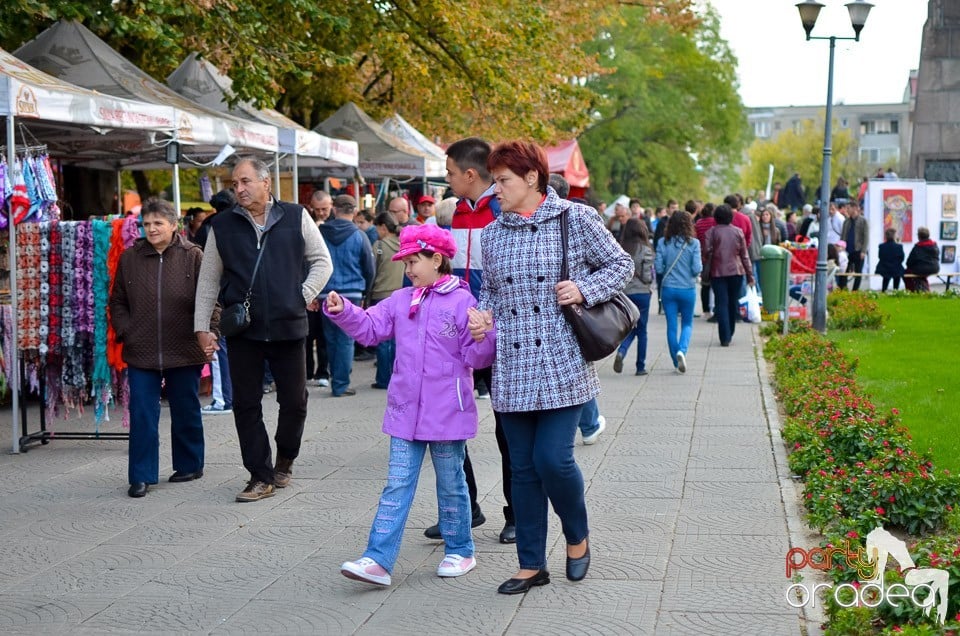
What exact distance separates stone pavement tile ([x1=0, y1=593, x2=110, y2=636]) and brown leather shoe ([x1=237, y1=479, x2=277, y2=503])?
1.88m

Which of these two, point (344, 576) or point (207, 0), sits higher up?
point (207, 0)

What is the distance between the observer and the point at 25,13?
13.1 m

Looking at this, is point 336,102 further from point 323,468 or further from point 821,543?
point 821,543

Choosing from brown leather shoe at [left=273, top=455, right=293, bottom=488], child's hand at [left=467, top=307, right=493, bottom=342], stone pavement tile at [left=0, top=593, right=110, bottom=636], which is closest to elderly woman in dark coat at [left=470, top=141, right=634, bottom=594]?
child's hand at [left=467, top=307, right=493, bottom=342]

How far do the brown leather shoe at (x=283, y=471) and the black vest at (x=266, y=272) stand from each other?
2.96ft

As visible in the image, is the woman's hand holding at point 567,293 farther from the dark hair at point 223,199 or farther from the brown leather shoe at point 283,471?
the dark hair at point 223,199

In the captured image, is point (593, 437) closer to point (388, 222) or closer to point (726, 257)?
point (388, 222)

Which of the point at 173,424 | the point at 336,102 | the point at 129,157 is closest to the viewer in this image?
the point at 173,424

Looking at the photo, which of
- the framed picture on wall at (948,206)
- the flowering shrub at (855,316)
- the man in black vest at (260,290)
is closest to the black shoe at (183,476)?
the man in black vest at (260,290)

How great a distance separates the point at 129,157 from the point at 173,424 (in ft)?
26.5

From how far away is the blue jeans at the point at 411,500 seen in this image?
18.1 ft

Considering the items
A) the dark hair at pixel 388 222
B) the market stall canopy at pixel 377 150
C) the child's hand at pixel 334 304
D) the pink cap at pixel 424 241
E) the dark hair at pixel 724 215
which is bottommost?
the child's hand at pixel 334 304

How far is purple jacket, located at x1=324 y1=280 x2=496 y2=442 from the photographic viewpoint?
556 centimetres

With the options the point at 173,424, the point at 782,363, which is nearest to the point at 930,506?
the point at 173,424
